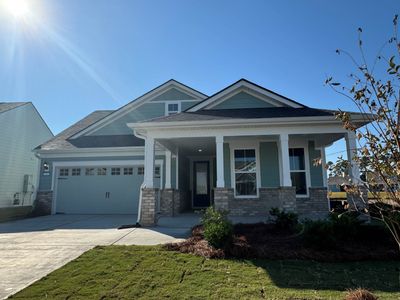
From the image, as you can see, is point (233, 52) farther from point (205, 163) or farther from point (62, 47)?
point (205, 163)

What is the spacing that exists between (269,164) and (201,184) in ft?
15.8

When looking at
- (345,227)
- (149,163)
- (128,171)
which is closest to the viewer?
(345,227)

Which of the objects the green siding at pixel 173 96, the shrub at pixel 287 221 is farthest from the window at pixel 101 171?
the shrub at pixel 287 221

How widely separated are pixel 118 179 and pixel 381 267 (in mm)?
11485

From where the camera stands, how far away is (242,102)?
39.4ft

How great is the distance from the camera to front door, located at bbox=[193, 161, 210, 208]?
15547 millimetres

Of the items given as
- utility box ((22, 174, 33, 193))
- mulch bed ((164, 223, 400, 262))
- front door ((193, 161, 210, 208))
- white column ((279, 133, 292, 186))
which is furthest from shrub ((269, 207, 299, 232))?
utility box ((22, 174, 33, 193))

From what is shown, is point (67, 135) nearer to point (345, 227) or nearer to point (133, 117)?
point (133, 117)

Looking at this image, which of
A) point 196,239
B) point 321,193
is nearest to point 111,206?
point 196,239

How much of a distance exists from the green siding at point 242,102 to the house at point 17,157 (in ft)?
33.8

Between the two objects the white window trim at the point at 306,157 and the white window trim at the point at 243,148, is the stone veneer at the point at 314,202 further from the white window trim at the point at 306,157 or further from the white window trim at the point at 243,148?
the white window trim at the point at 243,148

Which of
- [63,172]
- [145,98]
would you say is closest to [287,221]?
[145,98]

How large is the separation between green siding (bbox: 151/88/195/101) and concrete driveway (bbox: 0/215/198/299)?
7.56 m

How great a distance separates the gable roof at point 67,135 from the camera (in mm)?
14414
